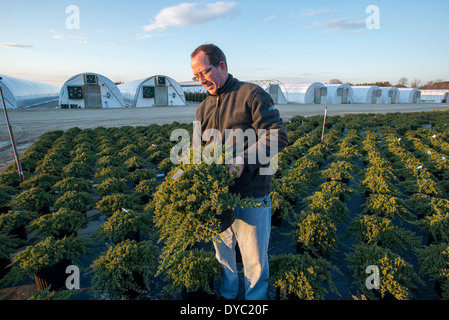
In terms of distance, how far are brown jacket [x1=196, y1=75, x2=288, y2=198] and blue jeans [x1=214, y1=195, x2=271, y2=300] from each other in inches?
7.4

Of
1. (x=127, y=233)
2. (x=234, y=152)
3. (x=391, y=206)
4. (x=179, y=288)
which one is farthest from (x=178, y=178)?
(x=391, y=206)

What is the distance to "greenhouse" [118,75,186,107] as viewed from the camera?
3412cm

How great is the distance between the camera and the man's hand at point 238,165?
188 cm

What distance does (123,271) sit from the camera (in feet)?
8.57

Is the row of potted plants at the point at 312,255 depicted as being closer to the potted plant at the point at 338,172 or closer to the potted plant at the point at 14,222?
the potted plant at the point at 338,172

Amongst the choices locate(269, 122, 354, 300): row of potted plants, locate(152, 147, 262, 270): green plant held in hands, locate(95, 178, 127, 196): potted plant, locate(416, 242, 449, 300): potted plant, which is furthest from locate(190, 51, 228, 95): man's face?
locate(95, 178, 127, 196): potted plant

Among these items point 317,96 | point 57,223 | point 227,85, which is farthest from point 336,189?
point 317,96

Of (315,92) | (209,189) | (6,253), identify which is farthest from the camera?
(315,92)

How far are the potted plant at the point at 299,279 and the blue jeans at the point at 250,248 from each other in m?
0.15

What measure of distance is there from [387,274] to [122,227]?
310 cm

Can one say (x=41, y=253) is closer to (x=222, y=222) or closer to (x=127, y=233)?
(x=127, y=233)

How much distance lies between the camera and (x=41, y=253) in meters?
2.77

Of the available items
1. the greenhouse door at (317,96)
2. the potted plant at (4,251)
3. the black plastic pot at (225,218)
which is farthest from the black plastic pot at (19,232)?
the greenhouse door at (317,96)

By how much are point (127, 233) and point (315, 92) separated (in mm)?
45304
